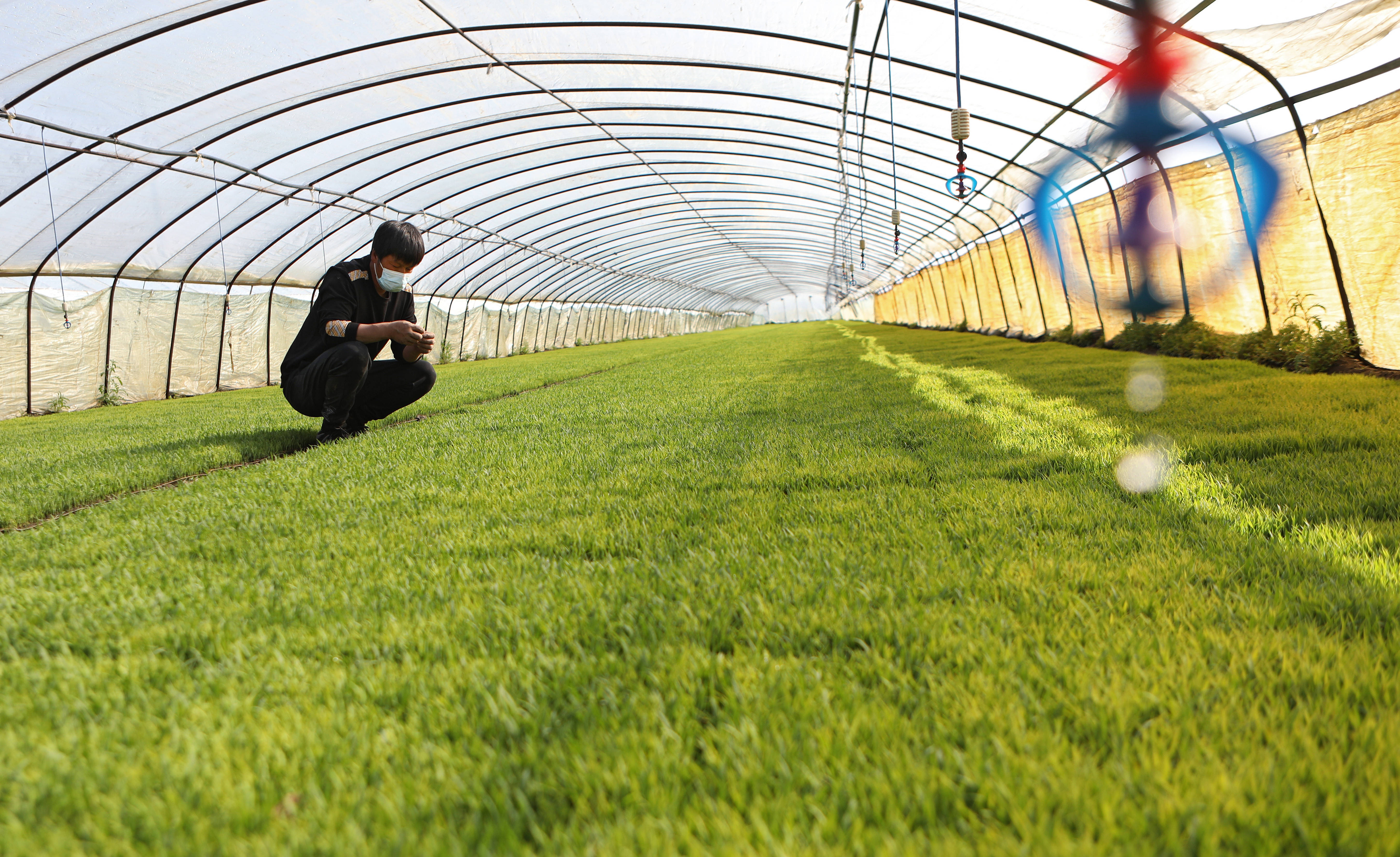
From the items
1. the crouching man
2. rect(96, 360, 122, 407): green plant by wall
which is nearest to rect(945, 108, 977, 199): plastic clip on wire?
the crouching man

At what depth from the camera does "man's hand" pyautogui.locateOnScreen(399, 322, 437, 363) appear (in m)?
4.81

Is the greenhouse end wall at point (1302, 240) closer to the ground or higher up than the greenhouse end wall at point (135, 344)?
higher up

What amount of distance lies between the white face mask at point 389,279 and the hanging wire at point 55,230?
23.0 ft

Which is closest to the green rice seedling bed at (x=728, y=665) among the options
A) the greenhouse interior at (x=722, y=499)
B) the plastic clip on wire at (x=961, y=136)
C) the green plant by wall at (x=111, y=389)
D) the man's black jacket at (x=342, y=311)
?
the greenhouse interior at (x=722, y=499)

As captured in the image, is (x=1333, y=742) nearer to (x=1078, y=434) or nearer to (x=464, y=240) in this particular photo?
(x=1078, y=434)

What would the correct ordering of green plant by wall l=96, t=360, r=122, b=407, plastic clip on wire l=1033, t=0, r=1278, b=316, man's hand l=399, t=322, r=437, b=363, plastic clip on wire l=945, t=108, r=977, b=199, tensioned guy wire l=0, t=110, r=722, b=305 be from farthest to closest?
green plant by wall l=96, t=360, r=122, b=407 → tensioned guy wire l=0, t=110, r=722, b=305 → plastic clip on wire l=945, t=108, r=977, b=199 → man's hand l=399, t=322, r=437, b=363 → plastic clip on wire l=1033, t=0, r=1278, b=316

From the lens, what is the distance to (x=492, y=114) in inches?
482

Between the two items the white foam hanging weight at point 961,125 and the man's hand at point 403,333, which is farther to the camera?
the white foam hanging weight at point 961,125

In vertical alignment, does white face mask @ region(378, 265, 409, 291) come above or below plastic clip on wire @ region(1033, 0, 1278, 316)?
below

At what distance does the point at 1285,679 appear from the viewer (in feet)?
4.44

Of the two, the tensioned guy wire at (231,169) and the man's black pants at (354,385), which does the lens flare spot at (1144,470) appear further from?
the tensioned guy wire at (231,169)

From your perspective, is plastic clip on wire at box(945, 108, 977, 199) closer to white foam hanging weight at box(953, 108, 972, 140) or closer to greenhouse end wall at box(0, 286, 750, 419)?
white foam hanging weight at box(953, 108, 972, 140)

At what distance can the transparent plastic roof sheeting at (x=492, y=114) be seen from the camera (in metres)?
7.41

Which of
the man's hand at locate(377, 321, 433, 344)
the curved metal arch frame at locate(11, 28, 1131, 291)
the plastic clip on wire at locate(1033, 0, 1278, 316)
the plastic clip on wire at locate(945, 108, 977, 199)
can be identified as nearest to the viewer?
the plastic clip on wire at locate(1033, 0, 1278, 316)
